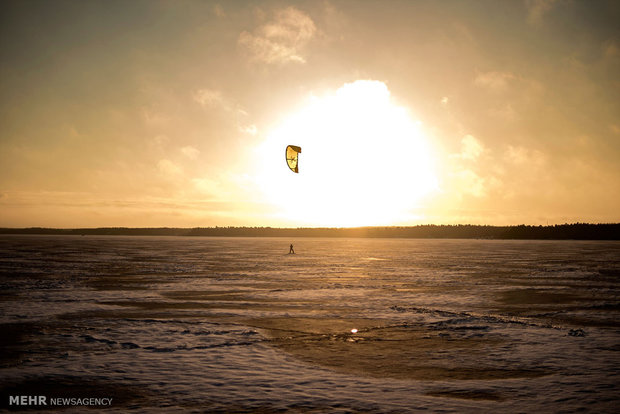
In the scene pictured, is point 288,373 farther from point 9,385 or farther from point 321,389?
point 9,385

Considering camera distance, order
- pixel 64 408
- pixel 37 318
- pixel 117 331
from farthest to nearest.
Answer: pixel 37 318 < pixel 117 331 < pixel 64 408

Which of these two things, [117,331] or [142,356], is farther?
[117,331]

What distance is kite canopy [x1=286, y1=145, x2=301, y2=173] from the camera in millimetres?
21520

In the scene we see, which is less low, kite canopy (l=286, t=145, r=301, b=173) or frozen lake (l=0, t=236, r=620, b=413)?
kite canopy (l=286, t=145, r=301, b=173)

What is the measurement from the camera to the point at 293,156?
2211 cm

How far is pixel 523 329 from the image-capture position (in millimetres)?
9805

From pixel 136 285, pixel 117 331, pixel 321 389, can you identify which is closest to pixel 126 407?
pixel 321 389

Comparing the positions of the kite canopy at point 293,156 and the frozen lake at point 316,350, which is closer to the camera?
the frozen lake at point 316,350

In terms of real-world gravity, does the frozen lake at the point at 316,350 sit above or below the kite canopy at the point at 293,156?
below

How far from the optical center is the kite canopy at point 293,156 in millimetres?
21520

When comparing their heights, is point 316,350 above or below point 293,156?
below

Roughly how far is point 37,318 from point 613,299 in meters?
15.2

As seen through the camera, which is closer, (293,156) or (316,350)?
(316,350)

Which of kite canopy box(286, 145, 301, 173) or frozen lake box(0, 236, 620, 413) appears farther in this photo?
kite canopy box(286, 145, 301, 173)
